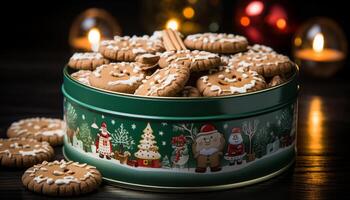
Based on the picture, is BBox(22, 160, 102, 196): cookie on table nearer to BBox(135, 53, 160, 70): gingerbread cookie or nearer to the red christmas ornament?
BBox(135, 53, 160, 70): gingerbread cookie

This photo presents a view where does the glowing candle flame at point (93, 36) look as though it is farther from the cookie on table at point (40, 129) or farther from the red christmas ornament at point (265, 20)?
the cookie on table at point (40, 129)

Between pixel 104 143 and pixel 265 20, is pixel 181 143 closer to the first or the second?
pixel 104 143

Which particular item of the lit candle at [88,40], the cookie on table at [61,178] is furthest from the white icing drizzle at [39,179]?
the lit candle at [88,40]

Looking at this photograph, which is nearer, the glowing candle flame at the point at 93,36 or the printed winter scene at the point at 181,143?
the printed winter scene at the point at 181,143

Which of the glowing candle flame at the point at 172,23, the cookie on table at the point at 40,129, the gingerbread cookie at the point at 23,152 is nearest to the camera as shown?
the gingerbread cookie at the point at 23,152

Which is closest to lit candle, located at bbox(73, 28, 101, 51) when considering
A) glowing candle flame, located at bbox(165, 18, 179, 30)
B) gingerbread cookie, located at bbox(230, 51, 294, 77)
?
glowing candle flame, located at bbox(165, 18, 179, 30)
